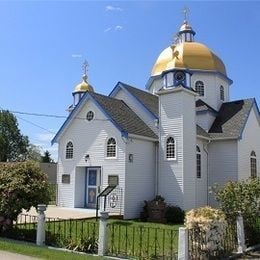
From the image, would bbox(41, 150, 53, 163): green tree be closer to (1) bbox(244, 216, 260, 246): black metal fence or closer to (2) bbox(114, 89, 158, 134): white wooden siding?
(2) bbox(114, 89, 158, 134): white wooden siding

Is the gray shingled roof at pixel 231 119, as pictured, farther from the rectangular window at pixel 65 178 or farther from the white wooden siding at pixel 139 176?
the rectangular window at pixel 65 178

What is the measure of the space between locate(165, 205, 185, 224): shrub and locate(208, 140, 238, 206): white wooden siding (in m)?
4.65

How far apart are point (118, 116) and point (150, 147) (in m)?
2.38

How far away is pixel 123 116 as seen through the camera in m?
23.1

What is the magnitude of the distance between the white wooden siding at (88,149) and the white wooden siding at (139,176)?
443 mm

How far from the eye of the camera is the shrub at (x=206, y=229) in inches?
417

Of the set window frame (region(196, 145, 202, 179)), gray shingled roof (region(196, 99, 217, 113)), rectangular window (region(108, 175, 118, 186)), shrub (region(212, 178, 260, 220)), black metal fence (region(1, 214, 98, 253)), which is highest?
gray shingled roof (region(196, 99, 217, 113))

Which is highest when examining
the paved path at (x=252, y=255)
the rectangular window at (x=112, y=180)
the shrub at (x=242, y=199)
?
the rectangular window at (x=112, y=180)

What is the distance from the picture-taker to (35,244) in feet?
41.4

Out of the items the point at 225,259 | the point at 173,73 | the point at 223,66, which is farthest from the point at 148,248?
the point at 223,66

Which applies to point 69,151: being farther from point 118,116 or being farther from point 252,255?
point 252,255

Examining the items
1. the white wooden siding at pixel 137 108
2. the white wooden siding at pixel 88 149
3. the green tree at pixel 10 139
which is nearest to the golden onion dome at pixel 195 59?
the white wooden siding at pixel 137 108

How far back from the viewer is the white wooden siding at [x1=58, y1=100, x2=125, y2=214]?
2173cm

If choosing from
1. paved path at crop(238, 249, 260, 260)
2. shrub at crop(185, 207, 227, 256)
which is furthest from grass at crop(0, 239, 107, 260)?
paved path at crop(238, 249, 260, 260)
